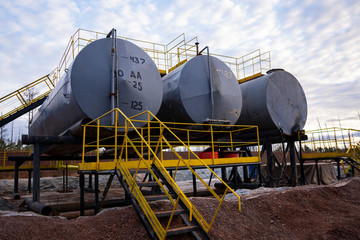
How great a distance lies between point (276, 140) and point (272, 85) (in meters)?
2.79

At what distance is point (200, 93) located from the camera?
11023 millimetres

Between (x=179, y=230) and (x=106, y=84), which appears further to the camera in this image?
(x=106, y=84)

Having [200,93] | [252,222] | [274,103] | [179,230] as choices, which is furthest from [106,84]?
[274,103]

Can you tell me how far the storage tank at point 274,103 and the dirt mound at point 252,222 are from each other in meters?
5.10

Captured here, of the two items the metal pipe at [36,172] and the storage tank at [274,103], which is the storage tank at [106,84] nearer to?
the metal pipe at [36,172]

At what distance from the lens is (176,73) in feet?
37.3

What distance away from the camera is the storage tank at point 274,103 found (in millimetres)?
14523

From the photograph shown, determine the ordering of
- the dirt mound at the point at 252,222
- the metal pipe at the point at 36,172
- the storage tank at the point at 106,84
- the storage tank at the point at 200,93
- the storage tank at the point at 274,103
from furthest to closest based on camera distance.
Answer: the storage tank at the point at 274,103, the storage tank at the point at 200,93, the metal pipe at the point at 36,172, the storage tank at the point at 106,84, the dirt mound at the point at 252,222

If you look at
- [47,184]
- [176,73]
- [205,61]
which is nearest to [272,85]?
[205,61]

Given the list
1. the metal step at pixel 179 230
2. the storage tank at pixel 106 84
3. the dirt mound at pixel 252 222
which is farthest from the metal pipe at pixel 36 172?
the metal step at pixel 179 230

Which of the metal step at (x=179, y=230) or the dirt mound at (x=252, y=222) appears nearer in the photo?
the metal step at (x=179, y=230)

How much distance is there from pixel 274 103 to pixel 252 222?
8.58 metres

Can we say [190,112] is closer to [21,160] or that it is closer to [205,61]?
[205,61]

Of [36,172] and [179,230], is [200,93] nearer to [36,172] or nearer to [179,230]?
[36,172]
